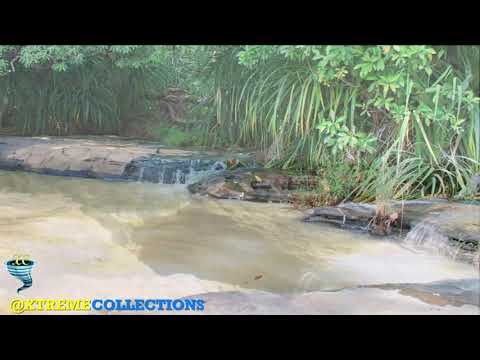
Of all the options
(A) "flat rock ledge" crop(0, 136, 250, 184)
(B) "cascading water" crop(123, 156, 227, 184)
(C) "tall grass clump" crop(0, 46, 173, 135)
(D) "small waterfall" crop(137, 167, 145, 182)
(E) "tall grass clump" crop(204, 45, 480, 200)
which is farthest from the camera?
(D) "small waterfall" crop(137, 167, 145, 182)

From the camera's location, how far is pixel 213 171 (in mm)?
4008

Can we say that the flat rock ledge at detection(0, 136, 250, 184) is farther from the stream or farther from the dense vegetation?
the stream

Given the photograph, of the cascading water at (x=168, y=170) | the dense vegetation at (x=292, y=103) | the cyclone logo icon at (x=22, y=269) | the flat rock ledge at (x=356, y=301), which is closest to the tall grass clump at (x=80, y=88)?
the dense vegetation at (x=292, y=103)

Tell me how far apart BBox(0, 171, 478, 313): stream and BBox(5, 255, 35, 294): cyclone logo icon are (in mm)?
36

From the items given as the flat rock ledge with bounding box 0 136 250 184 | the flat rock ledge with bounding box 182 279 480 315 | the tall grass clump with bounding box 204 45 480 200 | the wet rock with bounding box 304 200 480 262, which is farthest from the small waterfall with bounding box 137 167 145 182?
the flat rock ledge with bounding box 182 279 480 315

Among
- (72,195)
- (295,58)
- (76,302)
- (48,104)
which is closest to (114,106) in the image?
(48,104)

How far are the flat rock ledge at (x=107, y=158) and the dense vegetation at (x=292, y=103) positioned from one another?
0.13 m

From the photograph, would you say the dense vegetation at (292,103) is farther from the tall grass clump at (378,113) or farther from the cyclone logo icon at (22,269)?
the cyclone logo icon at (22,269)

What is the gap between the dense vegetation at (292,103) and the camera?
117 inches

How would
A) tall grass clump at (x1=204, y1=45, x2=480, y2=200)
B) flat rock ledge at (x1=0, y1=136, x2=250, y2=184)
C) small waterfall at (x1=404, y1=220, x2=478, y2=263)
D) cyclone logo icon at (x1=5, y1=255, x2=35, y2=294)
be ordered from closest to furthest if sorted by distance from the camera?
cyclone logo icon at (x1=5, y1=255, x2=35, y2=294) < small waterfall at (x1=404, y1=220, x2=478, y2=263) < tall grass clump at (x1=204, y1=45, x2=480, y2=200) < flat rock ledge at (x1=0, y1=136, x2=250, y2=184)

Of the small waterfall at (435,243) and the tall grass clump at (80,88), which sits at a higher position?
the tall grass clump at (80,88)

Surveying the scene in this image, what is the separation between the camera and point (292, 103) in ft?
11.1

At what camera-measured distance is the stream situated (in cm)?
236

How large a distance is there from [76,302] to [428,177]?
87.7 inches
